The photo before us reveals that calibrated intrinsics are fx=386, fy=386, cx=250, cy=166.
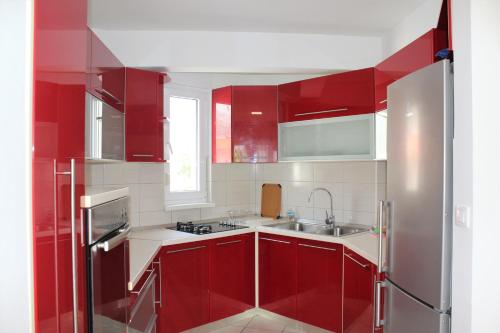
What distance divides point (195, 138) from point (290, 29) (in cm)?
145

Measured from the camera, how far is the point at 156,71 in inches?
129

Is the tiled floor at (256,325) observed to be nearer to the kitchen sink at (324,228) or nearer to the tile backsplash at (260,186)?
the kitchen sink at (324,228)

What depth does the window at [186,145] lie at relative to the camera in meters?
3.71

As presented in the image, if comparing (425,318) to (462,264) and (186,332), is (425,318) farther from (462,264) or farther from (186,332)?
(186,332)

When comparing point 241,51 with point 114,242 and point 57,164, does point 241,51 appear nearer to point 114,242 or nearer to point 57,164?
point 114,242

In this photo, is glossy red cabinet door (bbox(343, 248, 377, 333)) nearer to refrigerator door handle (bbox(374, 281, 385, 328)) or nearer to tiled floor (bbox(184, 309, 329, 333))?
refrigerator door handle (bbox(374, 281, 385, 328))

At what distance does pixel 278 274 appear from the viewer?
3.45 meters

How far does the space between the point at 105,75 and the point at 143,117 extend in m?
0.68

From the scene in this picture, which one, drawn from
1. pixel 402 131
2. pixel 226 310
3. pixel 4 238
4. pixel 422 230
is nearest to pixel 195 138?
pixel 226 310

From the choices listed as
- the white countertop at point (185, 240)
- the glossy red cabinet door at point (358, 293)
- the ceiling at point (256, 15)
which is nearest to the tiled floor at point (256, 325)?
the glossy red cabinet door at point (358, 293)

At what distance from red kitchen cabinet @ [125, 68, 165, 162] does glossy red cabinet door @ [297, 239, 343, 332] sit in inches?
57.3

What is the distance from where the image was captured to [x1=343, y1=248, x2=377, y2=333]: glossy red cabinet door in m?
2.59

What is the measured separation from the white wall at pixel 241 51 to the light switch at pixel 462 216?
6.61ft
